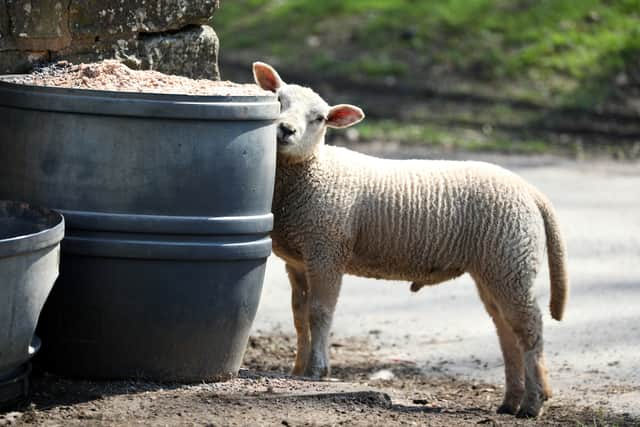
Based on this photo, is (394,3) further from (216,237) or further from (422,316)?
(216,237)

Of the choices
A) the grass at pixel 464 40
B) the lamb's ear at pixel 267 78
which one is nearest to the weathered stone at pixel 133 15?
the lamb's ear at pixel 267 78

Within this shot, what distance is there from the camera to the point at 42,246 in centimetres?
392

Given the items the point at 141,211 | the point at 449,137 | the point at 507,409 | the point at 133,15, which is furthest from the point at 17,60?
the point at 449,137

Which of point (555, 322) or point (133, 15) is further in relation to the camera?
point (555, 322)

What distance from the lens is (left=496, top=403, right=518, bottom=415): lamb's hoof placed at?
5306 millimetres

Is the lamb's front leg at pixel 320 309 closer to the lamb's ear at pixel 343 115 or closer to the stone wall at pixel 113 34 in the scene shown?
the lamb's ear at pixel 343 115

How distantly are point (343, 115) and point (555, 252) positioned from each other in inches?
48.7

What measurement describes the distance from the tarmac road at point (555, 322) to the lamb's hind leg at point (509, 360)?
26cm

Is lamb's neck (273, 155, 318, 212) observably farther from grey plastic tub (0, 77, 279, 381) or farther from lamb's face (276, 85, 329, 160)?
grey plastic tub (0, 77, 279, 381)

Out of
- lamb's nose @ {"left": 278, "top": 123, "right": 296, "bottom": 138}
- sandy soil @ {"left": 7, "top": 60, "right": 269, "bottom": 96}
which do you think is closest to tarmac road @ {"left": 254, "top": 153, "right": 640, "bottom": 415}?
lamb's nose @ {"left": 278, "top": 123, "right": 296, "bottom": 138}

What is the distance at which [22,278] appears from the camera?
3.91 m

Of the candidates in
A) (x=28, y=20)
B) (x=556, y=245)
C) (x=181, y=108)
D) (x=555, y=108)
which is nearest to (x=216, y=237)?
(x=181, y=108)

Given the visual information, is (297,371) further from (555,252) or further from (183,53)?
(183,53)

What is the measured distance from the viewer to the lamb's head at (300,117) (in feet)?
17.0
